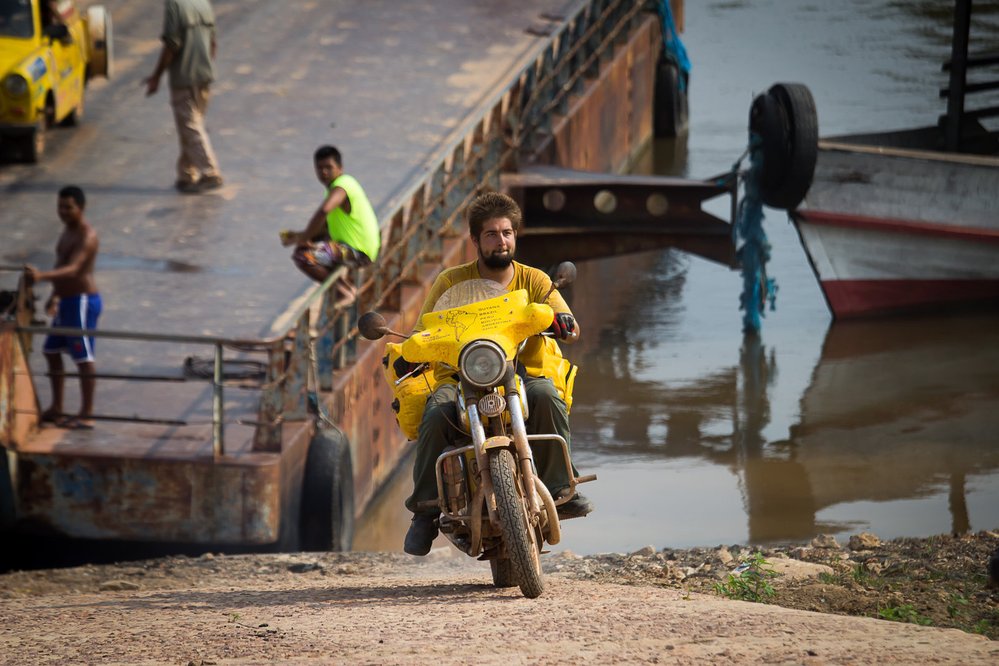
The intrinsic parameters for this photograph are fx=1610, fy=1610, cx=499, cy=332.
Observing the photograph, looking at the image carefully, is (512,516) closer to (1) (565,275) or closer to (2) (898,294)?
(1) (565,275)

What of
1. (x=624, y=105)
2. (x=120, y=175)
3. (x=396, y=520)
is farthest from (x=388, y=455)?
(x=624, y=105)

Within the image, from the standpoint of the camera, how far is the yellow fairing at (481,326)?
6.58 meters

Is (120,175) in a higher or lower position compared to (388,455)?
higher

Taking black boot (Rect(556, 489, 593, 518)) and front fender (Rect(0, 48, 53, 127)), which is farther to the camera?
front fender (Rect(0, 48, 53, 127))

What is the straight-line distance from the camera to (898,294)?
18.4 meters

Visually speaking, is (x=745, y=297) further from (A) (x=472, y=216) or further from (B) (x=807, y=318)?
(A) (x=472, y=216)

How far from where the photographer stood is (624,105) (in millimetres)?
23312

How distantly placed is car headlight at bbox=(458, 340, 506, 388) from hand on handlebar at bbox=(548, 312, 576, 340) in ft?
1.23

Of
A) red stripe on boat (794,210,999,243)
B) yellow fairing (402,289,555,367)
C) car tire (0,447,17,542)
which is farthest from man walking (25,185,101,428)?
red stripe on boat (794,210,999,243)

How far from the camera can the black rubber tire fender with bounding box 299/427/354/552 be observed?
10.4 m

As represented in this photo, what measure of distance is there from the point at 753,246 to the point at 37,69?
7341 mm

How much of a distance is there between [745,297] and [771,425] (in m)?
2.63

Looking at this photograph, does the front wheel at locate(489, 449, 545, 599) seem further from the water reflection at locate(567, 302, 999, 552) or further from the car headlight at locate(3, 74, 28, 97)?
the car headlight at locate(3, 74, 28, 97)

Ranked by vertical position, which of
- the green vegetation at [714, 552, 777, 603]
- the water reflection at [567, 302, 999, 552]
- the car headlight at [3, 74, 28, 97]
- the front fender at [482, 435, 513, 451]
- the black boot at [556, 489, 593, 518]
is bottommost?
the water reflection at [567, 302, 999, 552]
